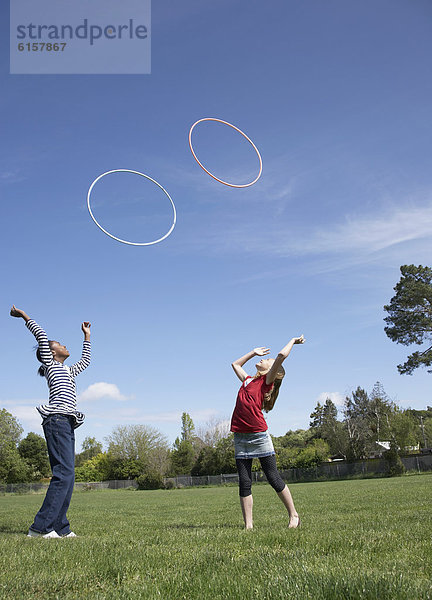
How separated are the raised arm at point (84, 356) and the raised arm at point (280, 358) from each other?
2515 mm

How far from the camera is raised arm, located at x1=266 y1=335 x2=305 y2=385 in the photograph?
5.93m

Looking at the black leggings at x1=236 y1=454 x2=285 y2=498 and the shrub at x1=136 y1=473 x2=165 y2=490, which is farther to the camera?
the shrub at x1=136 y1=473 x2=165 y2=490

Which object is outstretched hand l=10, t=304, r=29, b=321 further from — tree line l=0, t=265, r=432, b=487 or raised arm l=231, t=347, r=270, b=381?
tree line l=0, t=265, r=432, b=487

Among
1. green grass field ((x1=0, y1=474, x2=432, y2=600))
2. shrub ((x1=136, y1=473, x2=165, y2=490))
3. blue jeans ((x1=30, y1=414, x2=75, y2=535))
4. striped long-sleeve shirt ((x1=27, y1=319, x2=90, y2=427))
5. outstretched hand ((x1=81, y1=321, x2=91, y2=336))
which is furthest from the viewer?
shrub ((x1=136, y1=473, x2=165, y2=490))

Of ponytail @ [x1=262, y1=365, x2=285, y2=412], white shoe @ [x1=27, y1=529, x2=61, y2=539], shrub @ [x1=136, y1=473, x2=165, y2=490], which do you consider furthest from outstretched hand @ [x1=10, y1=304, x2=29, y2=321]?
shrub @ [x1=136, y1=473, x2=165, y2=490]

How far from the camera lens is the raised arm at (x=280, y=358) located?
5.93 metres

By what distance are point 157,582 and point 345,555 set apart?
1508 millimetres

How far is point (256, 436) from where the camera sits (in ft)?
19.8

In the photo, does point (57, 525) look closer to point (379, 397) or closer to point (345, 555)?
point (345, 555)

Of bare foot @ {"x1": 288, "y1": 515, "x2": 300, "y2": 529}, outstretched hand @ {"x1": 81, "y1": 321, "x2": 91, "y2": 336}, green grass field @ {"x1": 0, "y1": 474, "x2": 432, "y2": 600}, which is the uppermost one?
outstretched hand @ {"x1": 81, "y1": 321, "x2": 91, "y2": 336}

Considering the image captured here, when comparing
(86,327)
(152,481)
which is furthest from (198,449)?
(86,327)

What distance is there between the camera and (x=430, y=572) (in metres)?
3.14

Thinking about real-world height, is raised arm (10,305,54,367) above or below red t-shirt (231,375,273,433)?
above

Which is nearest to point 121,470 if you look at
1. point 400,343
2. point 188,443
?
point 188,443
